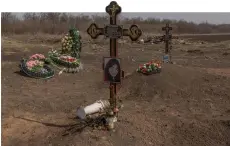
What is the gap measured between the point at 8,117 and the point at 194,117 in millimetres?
5944

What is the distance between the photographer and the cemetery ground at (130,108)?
10.7 metres

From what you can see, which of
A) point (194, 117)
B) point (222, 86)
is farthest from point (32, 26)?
point (194, 117)

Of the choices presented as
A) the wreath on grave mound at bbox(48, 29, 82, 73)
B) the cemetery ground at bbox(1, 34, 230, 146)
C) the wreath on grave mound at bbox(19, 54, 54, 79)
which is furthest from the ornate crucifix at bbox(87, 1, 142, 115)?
the wreath on grave mound at bbox(48, 29, 82, 73)

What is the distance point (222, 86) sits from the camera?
58.2ft

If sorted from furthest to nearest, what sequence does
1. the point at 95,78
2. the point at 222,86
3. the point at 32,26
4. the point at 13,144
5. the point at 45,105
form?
1. the point at 32,26
2. the point at 95,78
3. the point at 222,86
4. the point at 45,105
5. the point at 13,144

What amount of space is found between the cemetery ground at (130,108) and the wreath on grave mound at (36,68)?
38 centimetres

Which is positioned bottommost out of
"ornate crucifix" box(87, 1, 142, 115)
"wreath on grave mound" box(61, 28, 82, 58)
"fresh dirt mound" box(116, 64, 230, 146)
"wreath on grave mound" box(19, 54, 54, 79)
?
"fresh dirt mound" box(116, 64, 230, 146)

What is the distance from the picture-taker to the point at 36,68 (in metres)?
19.6

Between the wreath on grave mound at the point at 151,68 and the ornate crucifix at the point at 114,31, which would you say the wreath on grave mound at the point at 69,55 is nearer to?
the wreath on grave mound at the point at 151,68

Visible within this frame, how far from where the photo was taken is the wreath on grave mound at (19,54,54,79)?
1911 centimetres

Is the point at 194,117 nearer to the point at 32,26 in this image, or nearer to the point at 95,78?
the point at 95,78

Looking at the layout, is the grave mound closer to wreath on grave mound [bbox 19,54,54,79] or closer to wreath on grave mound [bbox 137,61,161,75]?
wreath on grave mound [bbox 137,61,161,75]

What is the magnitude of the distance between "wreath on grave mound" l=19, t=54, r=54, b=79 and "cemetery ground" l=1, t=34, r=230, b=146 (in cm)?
38

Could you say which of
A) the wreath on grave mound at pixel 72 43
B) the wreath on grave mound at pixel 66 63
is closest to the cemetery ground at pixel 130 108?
the wreath on grave mound at pixel 66 63
